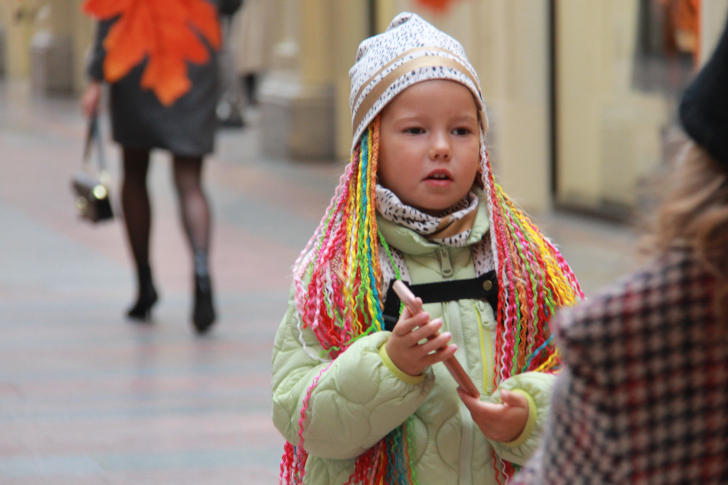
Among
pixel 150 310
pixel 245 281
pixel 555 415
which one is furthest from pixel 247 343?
pixel 555 415

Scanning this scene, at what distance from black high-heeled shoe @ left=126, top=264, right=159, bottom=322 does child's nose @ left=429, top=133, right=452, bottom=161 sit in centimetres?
378

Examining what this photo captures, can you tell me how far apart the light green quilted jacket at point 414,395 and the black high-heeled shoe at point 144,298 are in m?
3.67

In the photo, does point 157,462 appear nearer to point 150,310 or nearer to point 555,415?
point 150,310

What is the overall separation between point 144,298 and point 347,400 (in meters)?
4.00

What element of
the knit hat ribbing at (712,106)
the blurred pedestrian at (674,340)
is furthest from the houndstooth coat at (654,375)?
the knit hat ribbing at (712,106)

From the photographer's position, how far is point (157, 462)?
12.3 feet

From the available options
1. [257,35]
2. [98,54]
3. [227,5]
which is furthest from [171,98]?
[257,35]

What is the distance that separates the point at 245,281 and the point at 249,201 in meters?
2.92

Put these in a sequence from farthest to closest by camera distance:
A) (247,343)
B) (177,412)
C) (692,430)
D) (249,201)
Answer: (249,201) < (247,343) < (177,412) < (692,430)

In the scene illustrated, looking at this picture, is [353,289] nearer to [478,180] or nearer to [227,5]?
[478,180]

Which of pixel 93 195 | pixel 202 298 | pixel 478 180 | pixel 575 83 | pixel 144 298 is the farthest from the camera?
pixel 575 83

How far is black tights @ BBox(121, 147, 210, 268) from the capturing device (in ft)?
17.3

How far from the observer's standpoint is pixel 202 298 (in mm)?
5199

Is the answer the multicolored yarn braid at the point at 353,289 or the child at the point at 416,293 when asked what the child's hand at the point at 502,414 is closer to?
the child at the point at 416,293
